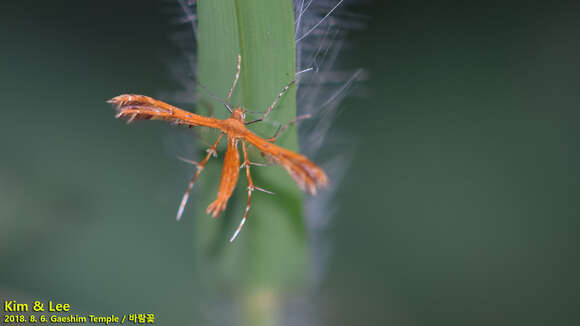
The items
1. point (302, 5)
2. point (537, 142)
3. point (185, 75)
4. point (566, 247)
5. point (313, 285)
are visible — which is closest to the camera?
point (302, 5)

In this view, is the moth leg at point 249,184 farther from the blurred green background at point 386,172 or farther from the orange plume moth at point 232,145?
the blurred green background at point 386,172

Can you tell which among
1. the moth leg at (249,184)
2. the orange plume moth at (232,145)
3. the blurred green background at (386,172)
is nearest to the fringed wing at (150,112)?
the orange plume moth at (232,145)

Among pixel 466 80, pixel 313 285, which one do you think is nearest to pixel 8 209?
pixel 313 285

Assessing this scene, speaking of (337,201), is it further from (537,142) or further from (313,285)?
(537,142)

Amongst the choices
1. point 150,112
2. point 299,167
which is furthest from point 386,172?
point 150,112

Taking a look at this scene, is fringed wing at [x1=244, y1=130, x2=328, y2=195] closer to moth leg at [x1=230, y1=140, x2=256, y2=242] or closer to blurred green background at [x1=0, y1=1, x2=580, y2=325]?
moth leg at [x1=230, y1=140, x2=256, y2=242]

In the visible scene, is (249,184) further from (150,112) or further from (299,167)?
(150,112)
